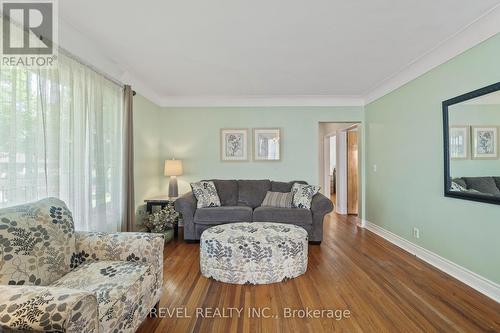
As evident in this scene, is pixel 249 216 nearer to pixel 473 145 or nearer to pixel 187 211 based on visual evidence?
pixel 187 211

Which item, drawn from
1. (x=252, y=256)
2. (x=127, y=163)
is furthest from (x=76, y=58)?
(x=252, y=256)

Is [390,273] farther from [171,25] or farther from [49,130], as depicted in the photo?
[49,130]

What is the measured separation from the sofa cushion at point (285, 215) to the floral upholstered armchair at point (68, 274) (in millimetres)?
1967

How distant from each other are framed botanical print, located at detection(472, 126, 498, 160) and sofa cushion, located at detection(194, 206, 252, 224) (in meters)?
2.74

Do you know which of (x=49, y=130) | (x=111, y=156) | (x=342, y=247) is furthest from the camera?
(x=342, y=247)

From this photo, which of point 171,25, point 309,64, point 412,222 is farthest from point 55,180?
point 412,222

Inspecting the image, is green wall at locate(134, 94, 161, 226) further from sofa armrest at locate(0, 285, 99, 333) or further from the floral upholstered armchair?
sofa armrest at locate(0, 285, 99, 333)

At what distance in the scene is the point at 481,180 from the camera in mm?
2287

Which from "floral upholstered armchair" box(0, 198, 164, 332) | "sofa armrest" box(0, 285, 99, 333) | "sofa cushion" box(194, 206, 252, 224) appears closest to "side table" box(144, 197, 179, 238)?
"sofa cushion" box(194, 206, 252, 224)

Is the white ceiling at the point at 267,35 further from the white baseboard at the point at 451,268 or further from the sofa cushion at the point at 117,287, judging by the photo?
the white baseboard at the point at 451,268

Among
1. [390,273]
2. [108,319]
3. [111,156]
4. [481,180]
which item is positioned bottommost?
[390,273]

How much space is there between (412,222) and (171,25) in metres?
3.77

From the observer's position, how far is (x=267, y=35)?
8.06 ft

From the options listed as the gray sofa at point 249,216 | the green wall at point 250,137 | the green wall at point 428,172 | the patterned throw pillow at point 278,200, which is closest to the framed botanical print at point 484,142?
the green wall at point 428,172
